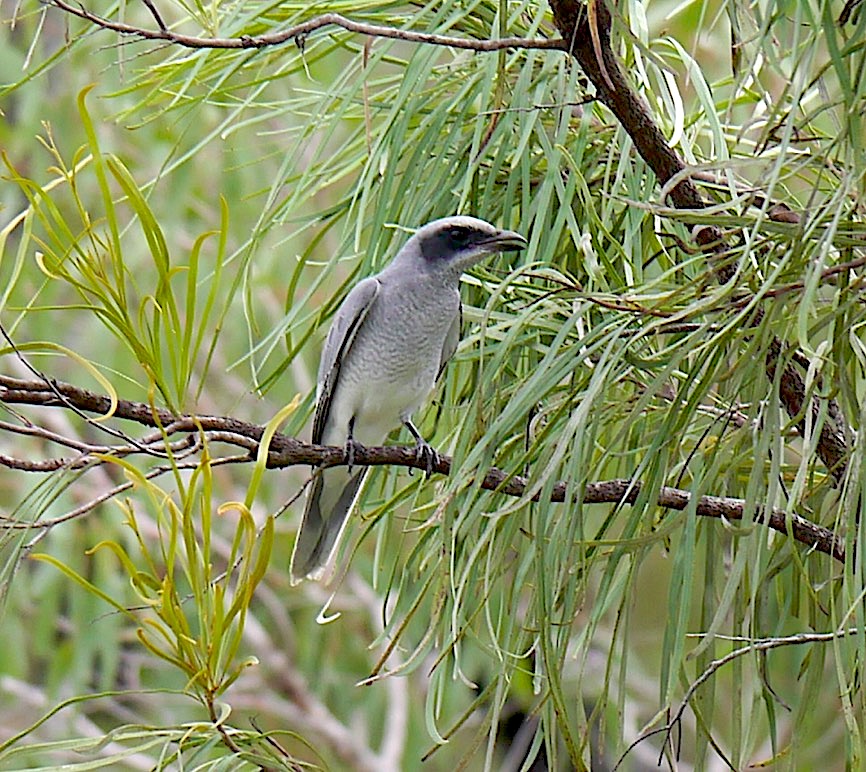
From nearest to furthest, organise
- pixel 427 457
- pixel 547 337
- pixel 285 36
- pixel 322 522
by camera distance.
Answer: pixel 285 36 → pixel 427 457 → pixel 547 337 → pixel 322 522

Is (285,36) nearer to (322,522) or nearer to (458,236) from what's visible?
(458,236)

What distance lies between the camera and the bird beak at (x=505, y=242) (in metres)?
0.85

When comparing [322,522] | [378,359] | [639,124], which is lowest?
[322,522]

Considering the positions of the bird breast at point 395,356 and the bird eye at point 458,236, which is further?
the bird breast at point 395,356

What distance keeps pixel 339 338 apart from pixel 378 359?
4 centimetres

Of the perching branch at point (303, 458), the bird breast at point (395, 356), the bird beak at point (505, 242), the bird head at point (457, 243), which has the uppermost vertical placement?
the bird head at point (457, 243)

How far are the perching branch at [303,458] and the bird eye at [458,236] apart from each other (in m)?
0.24

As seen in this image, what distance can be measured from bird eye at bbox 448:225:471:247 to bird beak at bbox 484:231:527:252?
17mm

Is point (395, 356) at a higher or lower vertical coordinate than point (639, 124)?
lower

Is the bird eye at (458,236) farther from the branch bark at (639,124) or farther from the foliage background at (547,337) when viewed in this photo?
the branch bark at (639,124)

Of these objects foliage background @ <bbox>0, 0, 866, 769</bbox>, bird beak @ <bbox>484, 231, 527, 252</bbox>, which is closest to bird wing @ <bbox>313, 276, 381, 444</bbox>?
foliage background @ <bbox>0, 0, 866, 769</bbox>

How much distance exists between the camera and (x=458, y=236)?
3.25ft

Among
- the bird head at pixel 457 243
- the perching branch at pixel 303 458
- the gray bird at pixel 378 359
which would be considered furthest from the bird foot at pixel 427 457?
the gray bird at pixel 378 359

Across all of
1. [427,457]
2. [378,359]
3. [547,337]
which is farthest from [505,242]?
[378,359]
